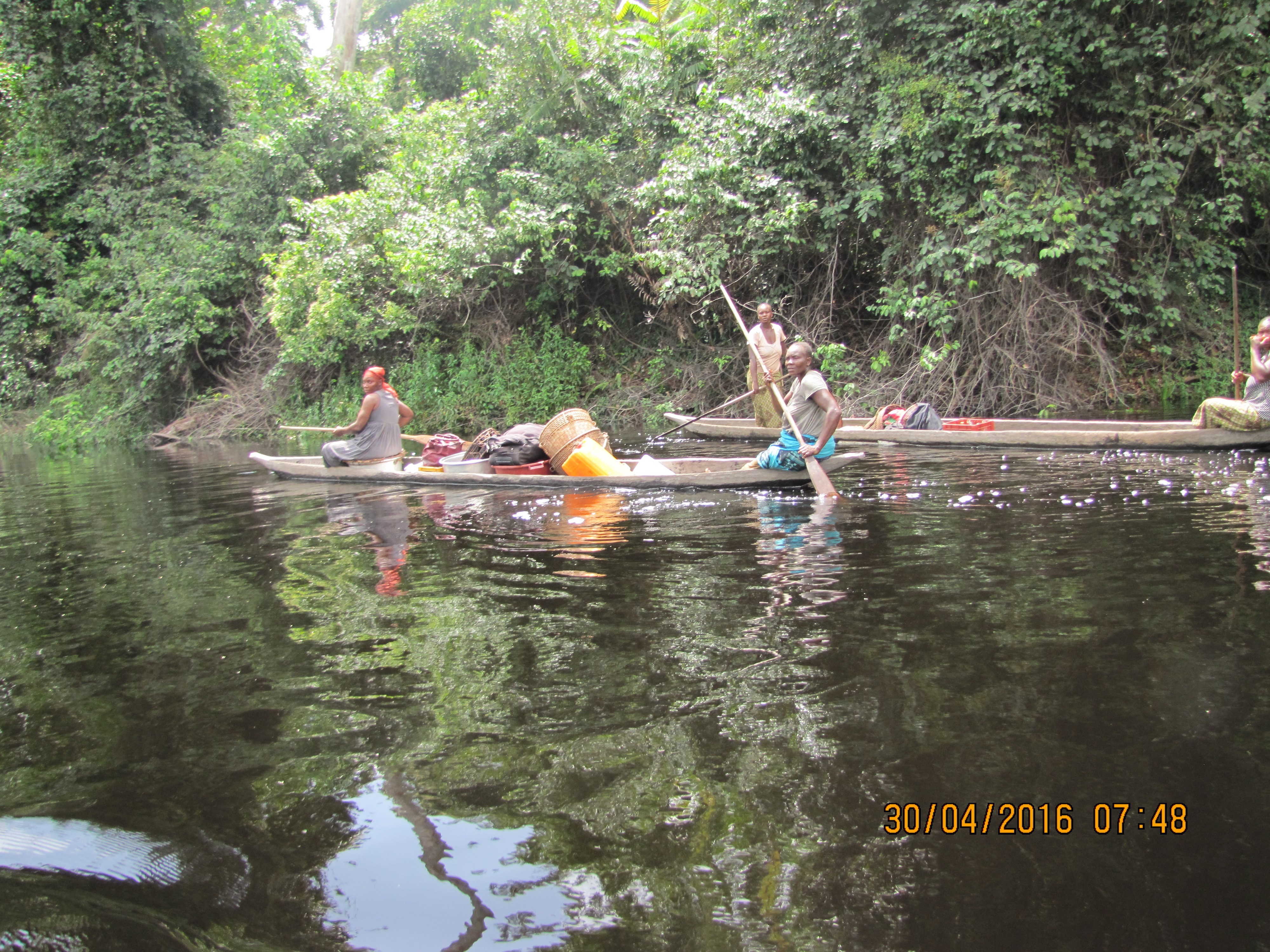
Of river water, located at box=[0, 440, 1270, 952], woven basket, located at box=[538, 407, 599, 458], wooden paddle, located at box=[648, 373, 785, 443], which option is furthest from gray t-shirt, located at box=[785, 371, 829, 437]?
river water, located at box=[0, 440, 1270, 952]

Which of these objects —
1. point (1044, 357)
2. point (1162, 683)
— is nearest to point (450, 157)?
point (1044, 357)

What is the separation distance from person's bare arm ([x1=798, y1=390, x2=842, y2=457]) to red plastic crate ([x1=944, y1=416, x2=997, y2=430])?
3643 millimetres

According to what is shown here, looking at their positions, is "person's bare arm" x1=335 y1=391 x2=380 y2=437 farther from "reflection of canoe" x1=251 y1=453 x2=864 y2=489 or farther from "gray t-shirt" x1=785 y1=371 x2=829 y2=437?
"gray t-shirt" x1=785 y1=371 x2=829 y2=437

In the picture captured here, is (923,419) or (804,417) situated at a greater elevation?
(804,417)

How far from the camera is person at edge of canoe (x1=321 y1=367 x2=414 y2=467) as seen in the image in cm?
946

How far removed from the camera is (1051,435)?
29.4ft

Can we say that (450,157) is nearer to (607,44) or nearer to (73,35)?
(607,44)

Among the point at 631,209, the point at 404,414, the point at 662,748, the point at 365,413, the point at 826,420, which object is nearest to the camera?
the point at 662,748

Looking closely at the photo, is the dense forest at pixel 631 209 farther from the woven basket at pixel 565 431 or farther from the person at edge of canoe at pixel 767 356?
the woven basket at pixel 565 431

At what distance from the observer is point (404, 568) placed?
536 centimetres

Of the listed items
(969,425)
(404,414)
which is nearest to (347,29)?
(404,414)

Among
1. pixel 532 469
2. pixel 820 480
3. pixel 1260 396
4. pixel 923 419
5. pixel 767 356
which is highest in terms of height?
pixel 767 356

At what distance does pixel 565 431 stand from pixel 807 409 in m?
2.08
